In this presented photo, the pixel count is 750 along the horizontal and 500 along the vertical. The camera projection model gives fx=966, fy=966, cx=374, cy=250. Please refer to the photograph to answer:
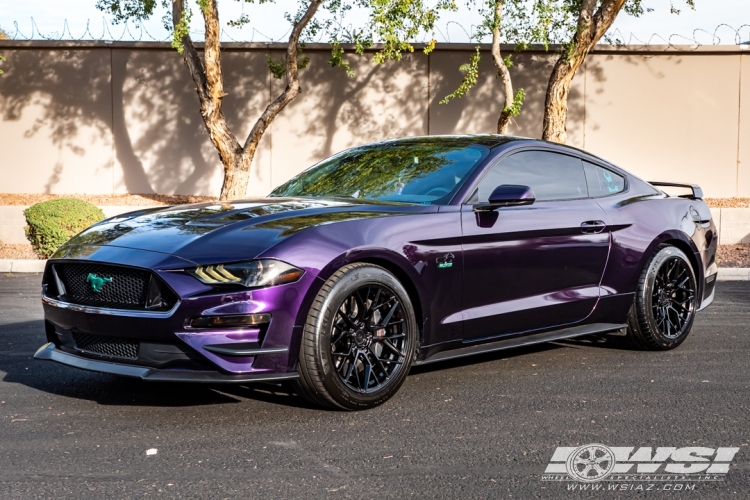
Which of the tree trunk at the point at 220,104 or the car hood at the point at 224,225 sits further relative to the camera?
the tree trunk at the point at 220,104

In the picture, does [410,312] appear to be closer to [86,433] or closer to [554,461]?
[554,461]

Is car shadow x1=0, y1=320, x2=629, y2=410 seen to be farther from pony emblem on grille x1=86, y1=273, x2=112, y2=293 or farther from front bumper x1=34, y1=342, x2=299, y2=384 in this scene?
pony emblem on grille x1=86, y1=273, x2=112, y2=293

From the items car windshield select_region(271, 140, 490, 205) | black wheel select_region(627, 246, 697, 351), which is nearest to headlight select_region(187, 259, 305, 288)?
car windshield select_region(271, 140, 490, 205)

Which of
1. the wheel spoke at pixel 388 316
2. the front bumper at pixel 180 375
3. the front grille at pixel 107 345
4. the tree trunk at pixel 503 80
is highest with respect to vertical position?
the tree trunk at pixel 503 80

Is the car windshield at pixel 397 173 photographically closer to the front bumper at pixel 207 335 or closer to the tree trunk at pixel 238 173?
the front bumper at pixel 207 335

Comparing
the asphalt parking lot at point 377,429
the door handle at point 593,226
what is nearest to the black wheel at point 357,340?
the asphalt parking lot at point 377,429

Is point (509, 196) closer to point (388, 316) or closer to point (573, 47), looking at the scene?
point (388, 316)

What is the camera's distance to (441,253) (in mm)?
5602

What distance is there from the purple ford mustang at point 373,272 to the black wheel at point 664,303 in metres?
0.02

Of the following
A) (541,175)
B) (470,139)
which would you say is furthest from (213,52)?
(541,175)

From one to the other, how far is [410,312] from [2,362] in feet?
10.1

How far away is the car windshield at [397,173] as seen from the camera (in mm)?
6016

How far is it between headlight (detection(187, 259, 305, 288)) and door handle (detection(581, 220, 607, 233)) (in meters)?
2.41

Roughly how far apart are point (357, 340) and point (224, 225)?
953mm
